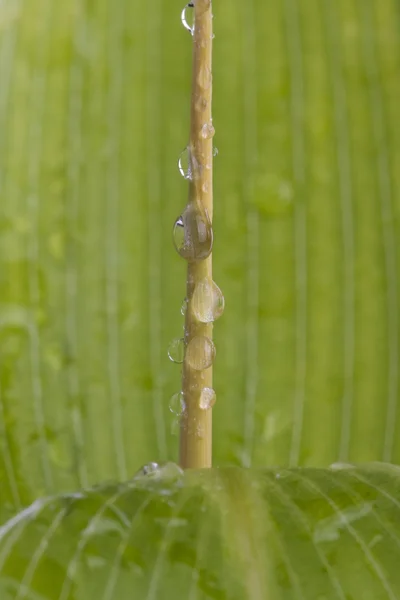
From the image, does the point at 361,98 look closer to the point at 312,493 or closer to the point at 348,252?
the point at 348,252

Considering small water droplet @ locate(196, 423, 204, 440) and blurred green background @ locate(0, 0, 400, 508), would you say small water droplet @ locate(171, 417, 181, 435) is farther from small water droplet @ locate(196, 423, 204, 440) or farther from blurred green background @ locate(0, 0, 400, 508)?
small water droplet @ locate(196, 423, 204, 440)

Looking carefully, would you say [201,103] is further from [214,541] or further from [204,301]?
[214,541]

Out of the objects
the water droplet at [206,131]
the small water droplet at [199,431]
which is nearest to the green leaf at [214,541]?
the small water droplet at [199,431]

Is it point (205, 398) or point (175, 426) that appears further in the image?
point (175, 426)

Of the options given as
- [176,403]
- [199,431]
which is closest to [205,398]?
[199,431]

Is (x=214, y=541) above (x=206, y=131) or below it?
below

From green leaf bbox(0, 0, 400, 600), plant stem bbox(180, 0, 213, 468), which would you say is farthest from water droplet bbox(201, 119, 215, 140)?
green leaf bbox(0, 0, 400, 600)
